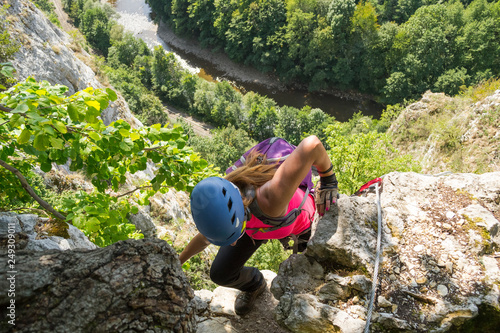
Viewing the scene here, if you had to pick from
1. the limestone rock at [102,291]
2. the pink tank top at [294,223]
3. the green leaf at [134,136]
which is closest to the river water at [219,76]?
the pink tank top at [294,223]

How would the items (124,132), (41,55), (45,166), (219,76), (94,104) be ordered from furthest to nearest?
(219,76), (41,55), (45,166), (124,132), (94,104)

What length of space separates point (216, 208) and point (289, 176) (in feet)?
2.36

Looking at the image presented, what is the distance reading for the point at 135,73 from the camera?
4009 centimetres

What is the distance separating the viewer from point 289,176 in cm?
286

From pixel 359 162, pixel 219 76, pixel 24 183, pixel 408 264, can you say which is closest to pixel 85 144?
pixel 24 183

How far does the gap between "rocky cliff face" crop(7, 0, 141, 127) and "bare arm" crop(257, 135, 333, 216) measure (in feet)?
41.2

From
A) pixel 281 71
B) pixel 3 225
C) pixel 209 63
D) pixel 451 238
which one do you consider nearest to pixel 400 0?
pixel 281 71

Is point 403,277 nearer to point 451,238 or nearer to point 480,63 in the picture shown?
point 451,238

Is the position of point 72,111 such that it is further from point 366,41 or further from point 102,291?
point 366,41

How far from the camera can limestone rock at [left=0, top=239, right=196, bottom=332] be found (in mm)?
2346

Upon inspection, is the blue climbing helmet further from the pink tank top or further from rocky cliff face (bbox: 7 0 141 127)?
rocky cliff face (bbox: 7 0 141 127)

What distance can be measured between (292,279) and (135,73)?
135 feet

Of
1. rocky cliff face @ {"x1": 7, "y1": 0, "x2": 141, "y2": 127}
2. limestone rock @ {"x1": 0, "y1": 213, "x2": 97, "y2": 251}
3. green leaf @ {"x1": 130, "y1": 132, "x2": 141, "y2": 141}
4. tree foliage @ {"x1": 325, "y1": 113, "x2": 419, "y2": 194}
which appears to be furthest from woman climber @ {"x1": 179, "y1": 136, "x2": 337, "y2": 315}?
rocky cliff face @ {"x1": 7, "y1": 0, "x2": 141, "y2": 127}

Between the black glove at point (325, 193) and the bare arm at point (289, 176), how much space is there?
92cm
